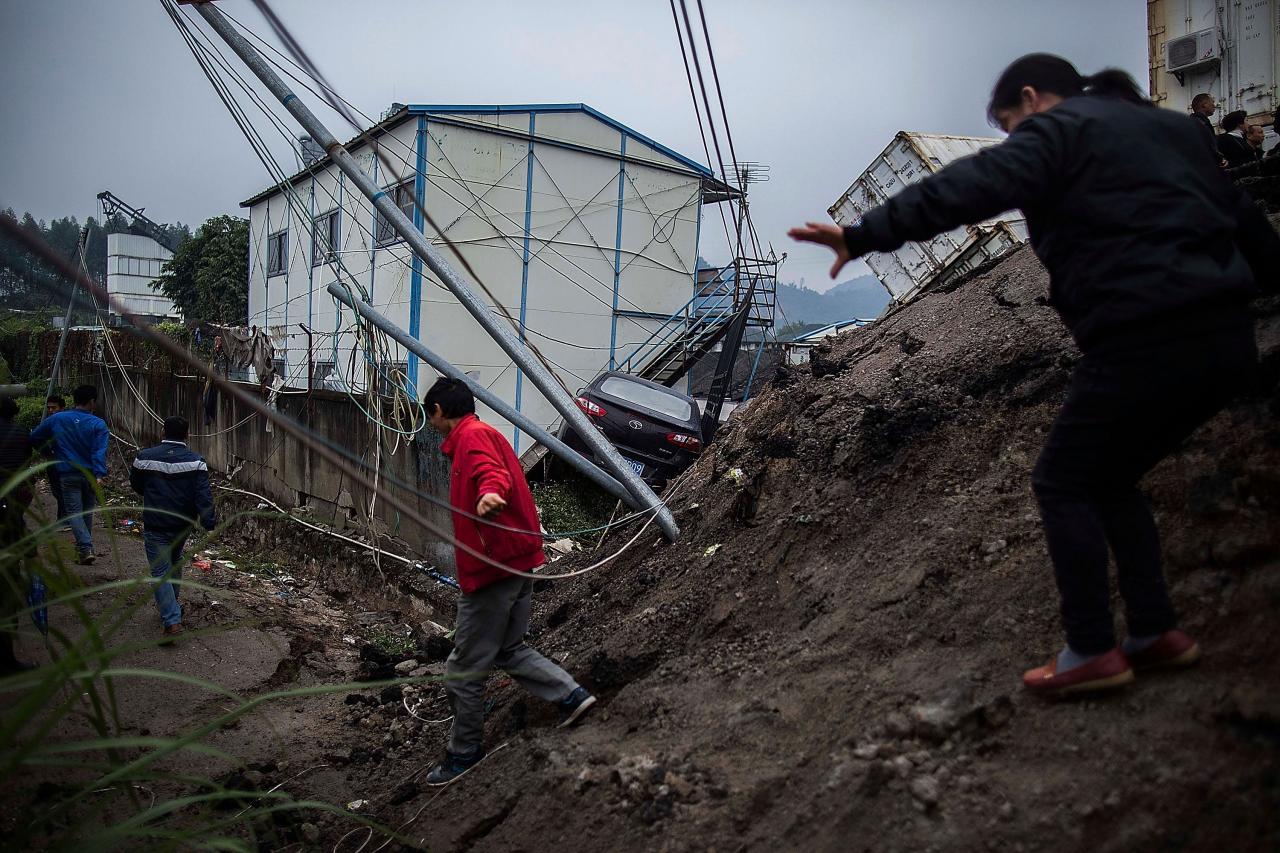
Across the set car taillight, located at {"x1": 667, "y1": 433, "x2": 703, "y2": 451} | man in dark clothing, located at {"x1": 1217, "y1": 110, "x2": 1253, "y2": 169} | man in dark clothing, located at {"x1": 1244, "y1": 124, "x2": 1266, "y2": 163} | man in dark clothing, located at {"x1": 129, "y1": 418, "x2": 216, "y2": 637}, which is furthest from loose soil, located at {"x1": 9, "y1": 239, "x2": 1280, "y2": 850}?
car taillight, located at {"x1": 667, "y1": 433, "x2": 703, "y2": 451}

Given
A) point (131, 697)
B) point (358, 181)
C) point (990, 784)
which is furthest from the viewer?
point (131, 697)

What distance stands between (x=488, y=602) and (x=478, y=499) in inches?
19.9

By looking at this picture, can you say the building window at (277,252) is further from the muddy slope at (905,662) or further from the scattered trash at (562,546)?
the muddy slope at (905,662)

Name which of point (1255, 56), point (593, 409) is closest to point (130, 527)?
point (593, 409)

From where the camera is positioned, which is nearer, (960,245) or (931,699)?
(931,699)

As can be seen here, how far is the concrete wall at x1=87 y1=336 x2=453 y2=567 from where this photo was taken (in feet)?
30.8

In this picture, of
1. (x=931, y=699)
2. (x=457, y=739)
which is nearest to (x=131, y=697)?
(x=457, y=739)

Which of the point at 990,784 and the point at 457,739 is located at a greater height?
the point at 990,784

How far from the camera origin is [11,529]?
2822 mm

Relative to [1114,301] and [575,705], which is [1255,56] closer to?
[1114,301]

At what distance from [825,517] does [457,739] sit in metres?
2.16

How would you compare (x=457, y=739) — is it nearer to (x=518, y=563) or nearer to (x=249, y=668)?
(x=518, y=563)

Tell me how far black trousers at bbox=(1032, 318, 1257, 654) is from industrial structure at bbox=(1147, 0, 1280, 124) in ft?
25.5

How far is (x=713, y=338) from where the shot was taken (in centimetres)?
1606
